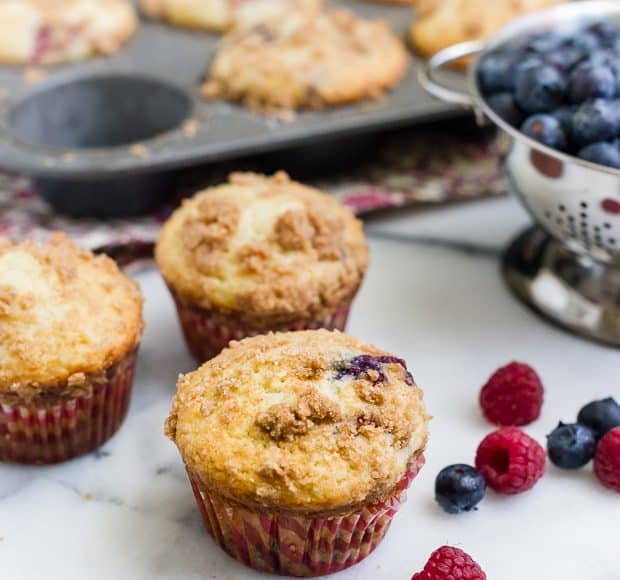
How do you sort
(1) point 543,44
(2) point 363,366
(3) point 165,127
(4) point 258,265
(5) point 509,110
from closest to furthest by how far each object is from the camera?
(2) point 363,366, (4) point 258,265, (5) point 509,110, (1) point 543,44, (3) point 165,127

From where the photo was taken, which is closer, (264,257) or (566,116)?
(264,257)

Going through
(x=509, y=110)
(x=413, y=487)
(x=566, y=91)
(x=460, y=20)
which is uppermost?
(x=566, y=91)

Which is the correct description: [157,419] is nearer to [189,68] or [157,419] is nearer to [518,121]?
[518,121]

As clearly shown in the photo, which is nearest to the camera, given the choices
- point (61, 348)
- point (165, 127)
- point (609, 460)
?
point (61, 348)

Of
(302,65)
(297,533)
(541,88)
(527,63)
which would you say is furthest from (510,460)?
(302,65)

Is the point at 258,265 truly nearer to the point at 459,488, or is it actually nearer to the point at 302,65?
the point at 459,488

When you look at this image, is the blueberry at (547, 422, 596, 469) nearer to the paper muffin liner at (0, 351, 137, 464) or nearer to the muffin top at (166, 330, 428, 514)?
the muffin top at (166, 330, 428, 514)

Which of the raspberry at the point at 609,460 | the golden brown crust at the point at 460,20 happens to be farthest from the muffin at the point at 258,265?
the golden brown crust at the point at 460,20
